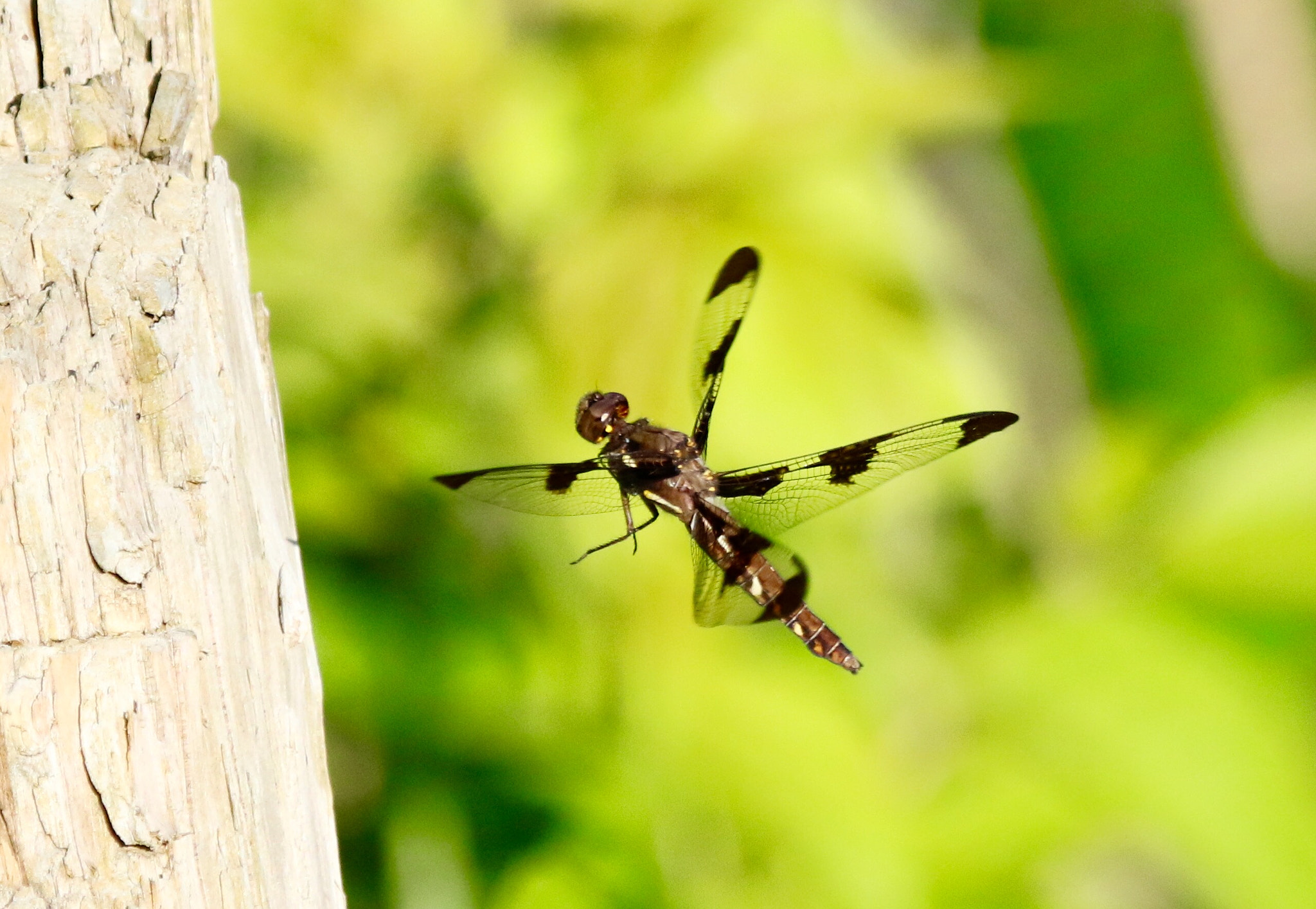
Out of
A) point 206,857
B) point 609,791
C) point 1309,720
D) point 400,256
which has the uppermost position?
point 400,256

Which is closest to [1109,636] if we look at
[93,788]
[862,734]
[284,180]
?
[862,734]

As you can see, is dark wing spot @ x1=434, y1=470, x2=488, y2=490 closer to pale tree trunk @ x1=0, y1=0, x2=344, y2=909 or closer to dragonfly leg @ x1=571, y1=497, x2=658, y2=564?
dragonfly leg @ x1=571, y1=497, x2=658, y2=564

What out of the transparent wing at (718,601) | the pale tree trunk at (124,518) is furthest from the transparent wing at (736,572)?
the pale tree trunk at (124,518)

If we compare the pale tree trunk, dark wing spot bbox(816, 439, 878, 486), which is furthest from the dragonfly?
the pale tree trunk

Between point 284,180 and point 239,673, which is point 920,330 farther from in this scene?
point 239,673

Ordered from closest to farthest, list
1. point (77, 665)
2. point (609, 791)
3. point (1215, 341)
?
point (77, 665), point (609, 791), point (1215, 341)

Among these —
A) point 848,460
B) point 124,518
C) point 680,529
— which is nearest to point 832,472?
point 848,460

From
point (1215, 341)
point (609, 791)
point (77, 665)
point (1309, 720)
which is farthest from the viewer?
point (1215, 341)

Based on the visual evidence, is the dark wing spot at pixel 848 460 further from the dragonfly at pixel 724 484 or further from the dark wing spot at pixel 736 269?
the dark wing spot at pixel 736 269
